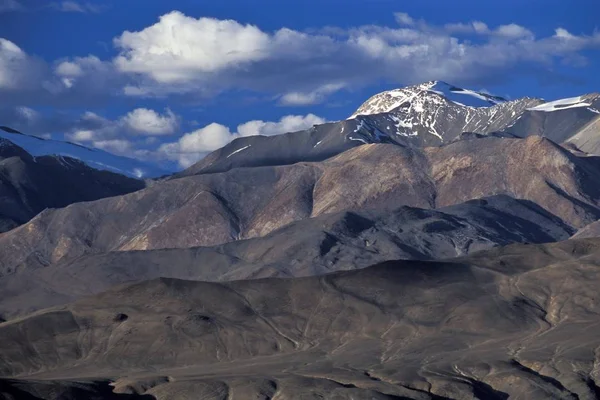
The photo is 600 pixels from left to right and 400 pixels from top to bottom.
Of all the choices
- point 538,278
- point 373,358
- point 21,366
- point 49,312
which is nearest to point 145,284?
point 49,312

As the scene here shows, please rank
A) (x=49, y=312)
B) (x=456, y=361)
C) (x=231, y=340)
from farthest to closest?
(x=49, y=312), (x=231, y=340), (x=456, y=361)

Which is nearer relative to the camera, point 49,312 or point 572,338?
point 572,338

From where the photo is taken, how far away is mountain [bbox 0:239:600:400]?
142m

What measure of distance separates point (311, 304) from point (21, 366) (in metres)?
44.6

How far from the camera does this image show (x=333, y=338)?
577 feet

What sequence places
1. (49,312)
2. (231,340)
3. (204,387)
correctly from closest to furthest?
(204,387) < (231,340) < (49,312)

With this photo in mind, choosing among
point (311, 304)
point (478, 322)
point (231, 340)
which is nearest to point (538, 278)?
point (478, 322)

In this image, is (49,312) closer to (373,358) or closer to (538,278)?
(373,358)

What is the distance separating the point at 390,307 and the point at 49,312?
49.8 m

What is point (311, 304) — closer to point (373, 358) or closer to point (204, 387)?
point (373, 358)

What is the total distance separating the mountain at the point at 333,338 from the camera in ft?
467

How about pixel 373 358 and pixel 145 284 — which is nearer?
pixel 373 358

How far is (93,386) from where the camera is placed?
467 feet

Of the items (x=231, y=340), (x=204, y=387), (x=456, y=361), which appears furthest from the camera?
(x=231, y=340)
